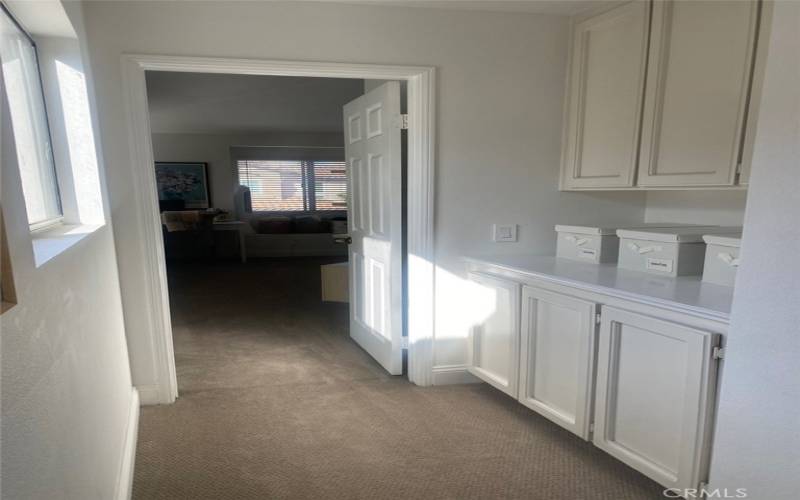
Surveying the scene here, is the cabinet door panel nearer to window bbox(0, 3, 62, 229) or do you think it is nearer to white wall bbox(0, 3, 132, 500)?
white wall bbox(0, 3, 132, 500)

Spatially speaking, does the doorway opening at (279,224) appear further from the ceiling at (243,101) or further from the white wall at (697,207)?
the white wall at (697,207)

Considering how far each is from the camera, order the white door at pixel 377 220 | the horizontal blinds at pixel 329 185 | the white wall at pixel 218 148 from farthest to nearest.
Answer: the horizontal blinds at pixel 329 185 < the white wall at pixel 218 148 < the white door at pixel 377 220

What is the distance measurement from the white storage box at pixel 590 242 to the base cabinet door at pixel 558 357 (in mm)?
453

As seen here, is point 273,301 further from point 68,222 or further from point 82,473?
point 82,473

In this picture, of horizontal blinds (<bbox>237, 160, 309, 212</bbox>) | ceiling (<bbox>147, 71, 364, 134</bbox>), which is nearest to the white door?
ceiling (<bbox>147, 71, 364, 134</bbox>)

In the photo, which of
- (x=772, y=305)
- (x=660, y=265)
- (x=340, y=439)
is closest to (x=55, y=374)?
(x=340, y=439)

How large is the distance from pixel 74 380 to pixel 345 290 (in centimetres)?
262

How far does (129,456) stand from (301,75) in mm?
1893

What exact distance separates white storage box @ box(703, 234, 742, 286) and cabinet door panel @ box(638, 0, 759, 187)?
1.02ft

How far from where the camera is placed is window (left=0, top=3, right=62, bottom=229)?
1.36 m

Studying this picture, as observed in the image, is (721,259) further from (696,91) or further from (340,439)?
(340,439)

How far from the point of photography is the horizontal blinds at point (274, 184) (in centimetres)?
770

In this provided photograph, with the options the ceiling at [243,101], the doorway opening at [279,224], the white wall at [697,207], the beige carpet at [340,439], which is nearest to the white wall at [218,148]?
the doorway opening at [279,224]

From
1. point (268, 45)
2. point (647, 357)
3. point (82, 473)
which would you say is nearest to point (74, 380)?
point (82, 473)
